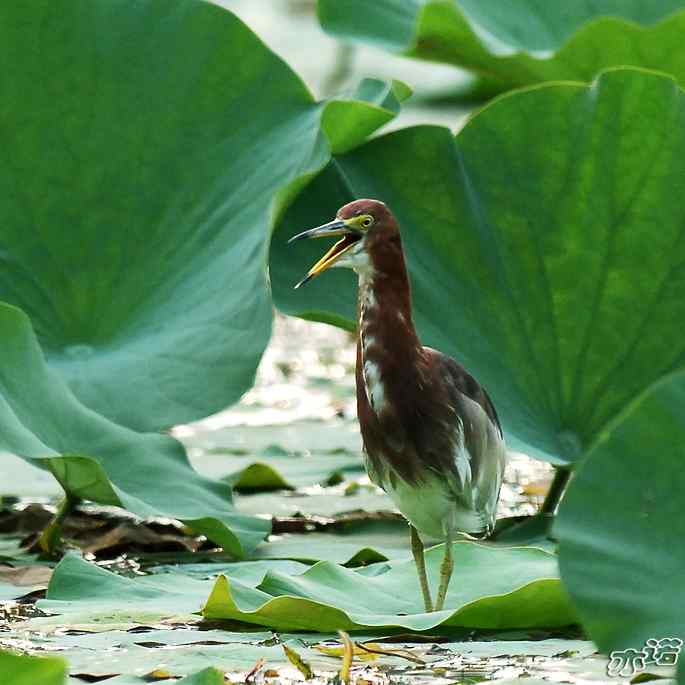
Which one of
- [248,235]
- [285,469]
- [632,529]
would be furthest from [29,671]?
[285,469]

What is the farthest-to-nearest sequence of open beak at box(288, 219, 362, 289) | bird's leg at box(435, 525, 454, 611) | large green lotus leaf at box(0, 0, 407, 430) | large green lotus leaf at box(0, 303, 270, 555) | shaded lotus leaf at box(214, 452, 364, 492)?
shaded lotus leaf at box(214, 452, 364, 492) < large green lotus leaf at box(0, 0, 407, 430) < large green lotus leaf at box(0, 303, 270, 555) < open beak at box(288, 219, 362, 289) < bird's leg at box(435, 525, 454, 611)

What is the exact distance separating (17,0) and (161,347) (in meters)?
0.97

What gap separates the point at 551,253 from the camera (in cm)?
418

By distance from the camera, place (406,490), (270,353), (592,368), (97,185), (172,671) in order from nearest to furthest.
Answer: (172,671), (406,490), (592,368), (97,185), (270,353)

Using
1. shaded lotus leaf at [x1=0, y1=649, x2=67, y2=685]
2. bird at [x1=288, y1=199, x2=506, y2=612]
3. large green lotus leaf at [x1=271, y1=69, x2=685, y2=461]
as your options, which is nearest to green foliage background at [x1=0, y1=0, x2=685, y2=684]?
large green lotus leaf at [x1=271, y1=69, x2=685, y2=461]

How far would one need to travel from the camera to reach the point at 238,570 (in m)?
3.72

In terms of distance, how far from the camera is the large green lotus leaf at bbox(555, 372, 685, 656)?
250cm

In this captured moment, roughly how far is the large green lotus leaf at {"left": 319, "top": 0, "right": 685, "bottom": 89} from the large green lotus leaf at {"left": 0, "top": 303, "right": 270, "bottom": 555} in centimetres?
173

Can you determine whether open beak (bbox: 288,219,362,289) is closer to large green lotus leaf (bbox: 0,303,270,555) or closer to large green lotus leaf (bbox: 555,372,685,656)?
large green lotus leaf (bbox: 0,303,270,555)

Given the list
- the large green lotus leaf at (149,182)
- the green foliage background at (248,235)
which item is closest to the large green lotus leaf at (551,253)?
the green foliage background at (248,235)

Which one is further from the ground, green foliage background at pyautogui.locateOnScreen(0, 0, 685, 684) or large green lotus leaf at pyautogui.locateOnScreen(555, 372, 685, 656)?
green foliage background at pyautogui.locateOnScreen(0, 0, 685, 684)

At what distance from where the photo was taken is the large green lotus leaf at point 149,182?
4.20m

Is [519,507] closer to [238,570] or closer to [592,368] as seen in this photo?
[592,368]

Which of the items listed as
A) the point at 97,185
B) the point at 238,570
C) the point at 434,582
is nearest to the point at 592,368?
the point at 434,582
